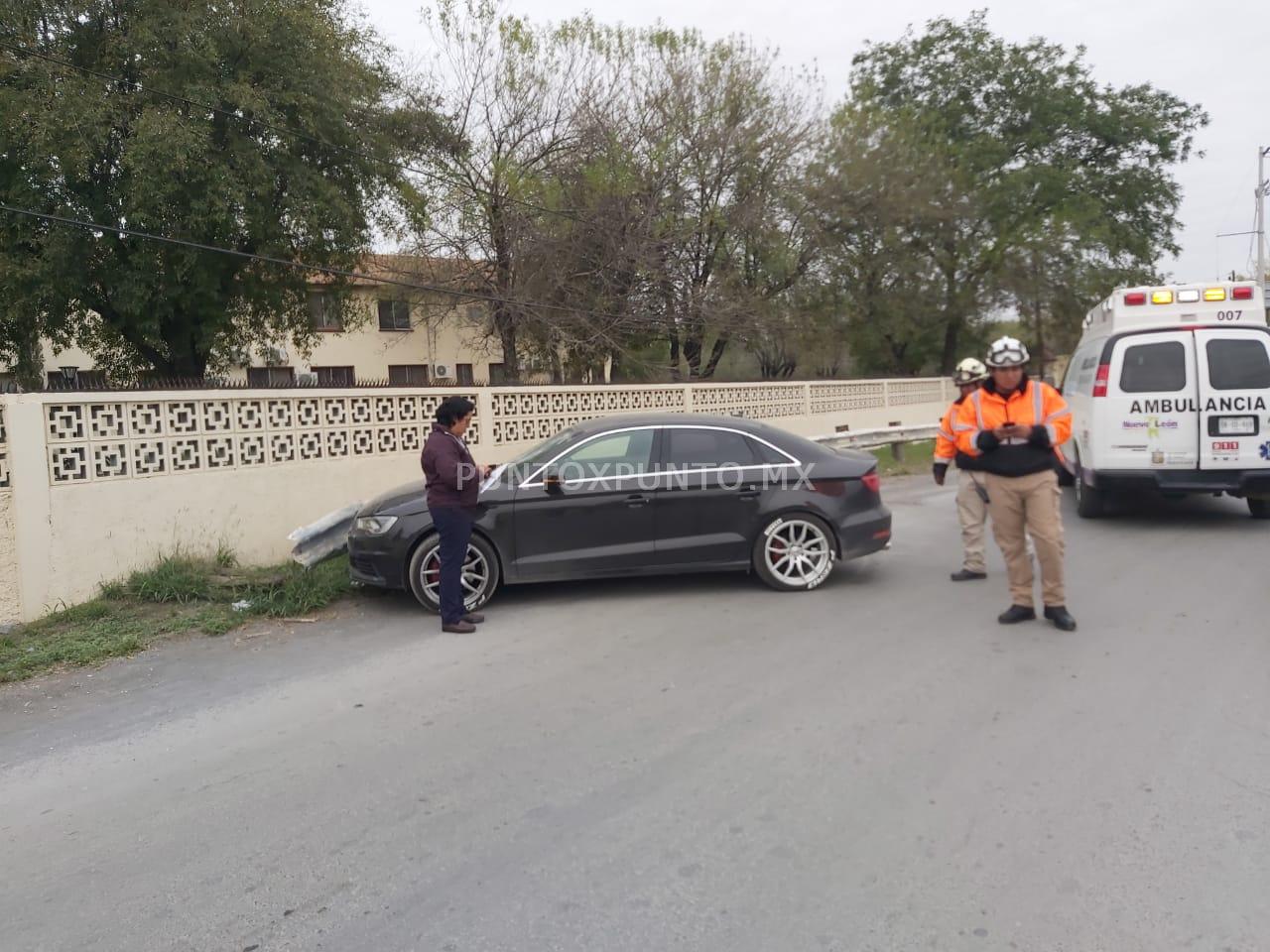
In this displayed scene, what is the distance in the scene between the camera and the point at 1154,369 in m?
9.21

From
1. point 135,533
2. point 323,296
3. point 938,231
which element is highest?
point 938,231

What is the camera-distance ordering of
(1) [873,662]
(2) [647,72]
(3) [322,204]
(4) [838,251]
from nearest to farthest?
(1) [873,662] → (3) [322,204] → (2) [647,72] → (4) [838,251]

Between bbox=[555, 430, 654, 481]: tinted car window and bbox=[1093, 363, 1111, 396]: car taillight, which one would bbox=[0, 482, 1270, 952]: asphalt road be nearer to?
bbox=[555, 430, 654, 481]: tinted car window

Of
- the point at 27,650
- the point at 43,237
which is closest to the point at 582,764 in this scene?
the point at 27,650

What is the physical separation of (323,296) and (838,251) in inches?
563

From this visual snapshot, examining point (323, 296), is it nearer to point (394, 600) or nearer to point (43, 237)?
point (43, 237)

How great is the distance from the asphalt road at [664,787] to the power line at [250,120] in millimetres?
13192

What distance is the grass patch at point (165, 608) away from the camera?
622 cm

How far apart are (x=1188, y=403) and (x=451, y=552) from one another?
24.3 ft

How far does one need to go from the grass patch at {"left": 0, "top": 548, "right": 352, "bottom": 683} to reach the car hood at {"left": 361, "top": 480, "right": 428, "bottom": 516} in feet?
2.98

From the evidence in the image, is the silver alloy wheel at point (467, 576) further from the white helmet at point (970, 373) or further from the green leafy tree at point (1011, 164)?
the green leafy tree at point (1011, 164)

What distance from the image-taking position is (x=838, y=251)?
86.7 feet

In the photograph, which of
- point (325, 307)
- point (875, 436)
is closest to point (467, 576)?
point (875, 436)

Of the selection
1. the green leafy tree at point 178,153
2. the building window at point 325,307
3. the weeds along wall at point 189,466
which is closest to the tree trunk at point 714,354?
the green leafy tree at point 178,153
